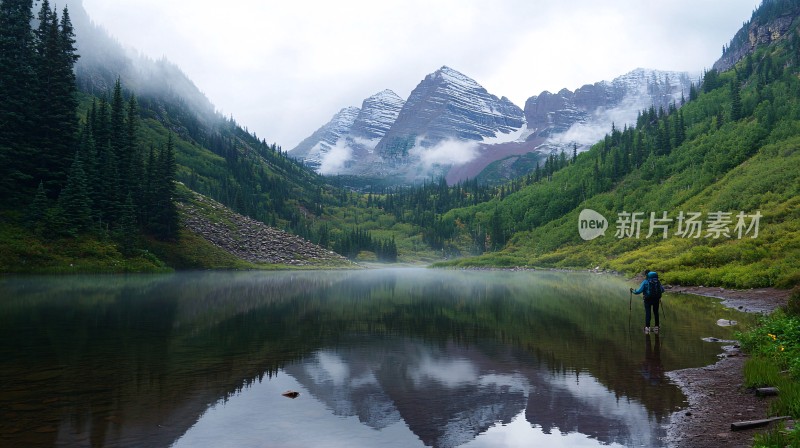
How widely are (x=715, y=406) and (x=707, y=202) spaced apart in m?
116

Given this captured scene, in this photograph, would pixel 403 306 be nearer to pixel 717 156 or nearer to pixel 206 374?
pixel 206 374

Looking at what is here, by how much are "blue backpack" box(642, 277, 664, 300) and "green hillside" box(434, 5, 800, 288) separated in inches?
794

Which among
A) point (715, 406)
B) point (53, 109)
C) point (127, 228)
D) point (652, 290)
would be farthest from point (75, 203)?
point (715, 406)

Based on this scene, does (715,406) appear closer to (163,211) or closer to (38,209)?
(38,209)

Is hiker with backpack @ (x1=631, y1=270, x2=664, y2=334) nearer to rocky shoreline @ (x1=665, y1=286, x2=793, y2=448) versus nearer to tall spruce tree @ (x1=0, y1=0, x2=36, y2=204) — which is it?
rocky shoreline @ (x1=665, y1=286, x2=793, y2=448)

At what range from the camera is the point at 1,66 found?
3014 inches

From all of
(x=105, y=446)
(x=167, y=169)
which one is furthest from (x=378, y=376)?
(x=167, y=169)

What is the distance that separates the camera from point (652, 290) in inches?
1012

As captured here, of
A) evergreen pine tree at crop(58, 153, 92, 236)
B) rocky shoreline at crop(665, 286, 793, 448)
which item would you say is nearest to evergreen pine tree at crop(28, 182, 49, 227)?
evergreen pine tree at crop(58, 153, 92, 236)

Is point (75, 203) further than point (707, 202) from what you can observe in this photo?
No

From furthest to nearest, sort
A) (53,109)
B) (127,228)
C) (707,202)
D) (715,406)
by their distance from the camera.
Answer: (707,202), (127,228), (53,109), (715,406)

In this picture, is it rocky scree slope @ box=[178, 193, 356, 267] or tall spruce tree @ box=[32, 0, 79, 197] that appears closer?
tall spruce tree @ box=[32, 0, 79, 197]

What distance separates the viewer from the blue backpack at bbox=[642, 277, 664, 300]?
25.5m

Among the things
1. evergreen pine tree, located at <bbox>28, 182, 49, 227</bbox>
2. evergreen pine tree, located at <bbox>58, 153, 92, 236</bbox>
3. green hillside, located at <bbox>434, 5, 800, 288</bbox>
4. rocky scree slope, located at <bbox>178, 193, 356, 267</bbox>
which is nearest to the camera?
green hillside, located at <bbox>434, 5, 800, 288</bbox>
